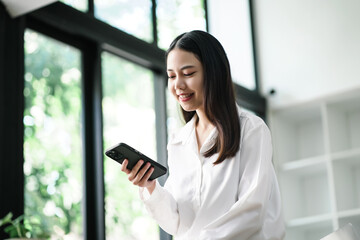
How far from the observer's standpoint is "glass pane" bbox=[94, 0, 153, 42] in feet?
13.0

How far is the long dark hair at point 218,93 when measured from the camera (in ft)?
5.54

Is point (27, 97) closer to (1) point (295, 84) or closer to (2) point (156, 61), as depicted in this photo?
(2) point (156, 61)

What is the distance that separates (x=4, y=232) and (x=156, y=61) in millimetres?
1753

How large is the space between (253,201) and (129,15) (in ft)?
9.25

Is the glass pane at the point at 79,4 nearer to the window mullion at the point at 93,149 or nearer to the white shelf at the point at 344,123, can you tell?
the window mullion at the point at 93,149

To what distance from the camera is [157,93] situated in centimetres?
432

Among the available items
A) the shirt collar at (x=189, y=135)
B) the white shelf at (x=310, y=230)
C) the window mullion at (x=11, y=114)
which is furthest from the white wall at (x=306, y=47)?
the shirt collar at (x=189, y=135)

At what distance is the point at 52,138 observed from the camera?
11.3ft

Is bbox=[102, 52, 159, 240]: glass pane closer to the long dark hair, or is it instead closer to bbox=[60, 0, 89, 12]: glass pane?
bbox=[60, 0, 89, 12]: glass pane

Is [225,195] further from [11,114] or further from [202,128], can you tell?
[11,114]

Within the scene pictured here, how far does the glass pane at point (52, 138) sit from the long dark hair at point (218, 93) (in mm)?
1760

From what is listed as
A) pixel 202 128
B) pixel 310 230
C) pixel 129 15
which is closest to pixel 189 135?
pixel 202 128

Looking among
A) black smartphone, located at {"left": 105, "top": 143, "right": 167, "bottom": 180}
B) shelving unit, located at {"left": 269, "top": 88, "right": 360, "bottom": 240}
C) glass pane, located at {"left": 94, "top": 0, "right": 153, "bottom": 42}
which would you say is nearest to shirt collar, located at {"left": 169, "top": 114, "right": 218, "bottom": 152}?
black smartphone, located at {"left": 105, "top": 143, "right": 167, "bottom": 180}

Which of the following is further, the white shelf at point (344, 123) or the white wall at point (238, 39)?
the white wall at point (238, 39)
